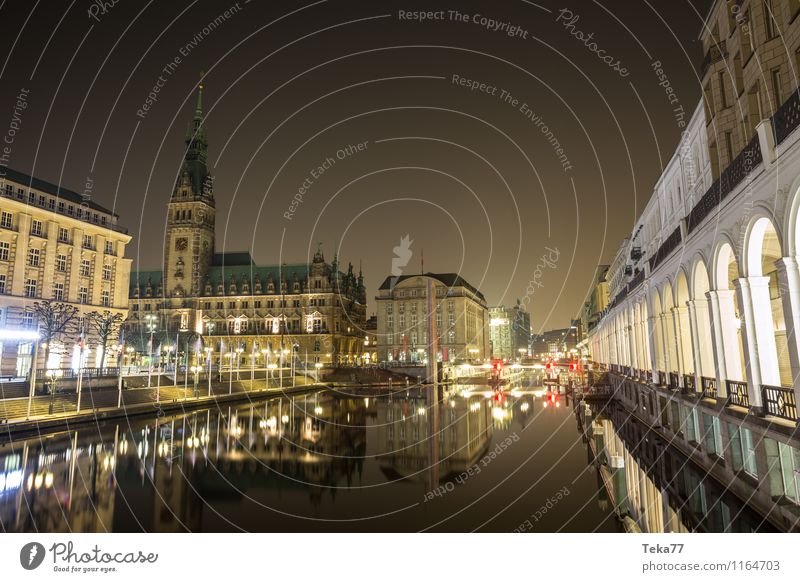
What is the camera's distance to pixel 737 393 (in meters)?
15.6

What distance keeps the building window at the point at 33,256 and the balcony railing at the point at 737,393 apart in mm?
64882

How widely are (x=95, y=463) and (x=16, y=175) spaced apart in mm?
48688

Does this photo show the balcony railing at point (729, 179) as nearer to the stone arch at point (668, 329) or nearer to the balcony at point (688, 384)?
the balcony at point (688, 384)

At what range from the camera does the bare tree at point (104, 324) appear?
4945 centimetres

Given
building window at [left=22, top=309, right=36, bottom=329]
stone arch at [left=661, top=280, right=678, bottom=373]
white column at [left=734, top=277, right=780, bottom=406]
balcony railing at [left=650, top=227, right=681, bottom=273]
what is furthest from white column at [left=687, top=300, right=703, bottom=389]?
building window at [left=22, top=309, right=36, bottom=329]

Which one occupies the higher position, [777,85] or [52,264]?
[52,264]

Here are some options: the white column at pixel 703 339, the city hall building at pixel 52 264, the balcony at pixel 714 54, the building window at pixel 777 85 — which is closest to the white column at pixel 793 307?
the building window at pixel 777 85

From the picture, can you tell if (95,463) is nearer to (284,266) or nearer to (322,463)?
(322,463)

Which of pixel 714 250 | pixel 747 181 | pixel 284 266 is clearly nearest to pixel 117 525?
pixel 747 181

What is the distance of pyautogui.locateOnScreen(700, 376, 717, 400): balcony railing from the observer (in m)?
17.8

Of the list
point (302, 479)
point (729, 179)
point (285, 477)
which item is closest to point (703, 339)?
point (729, 179)

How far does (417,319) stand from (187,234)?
64.6 metres

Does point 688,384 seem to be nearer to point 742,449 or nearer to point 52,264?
point 742,449

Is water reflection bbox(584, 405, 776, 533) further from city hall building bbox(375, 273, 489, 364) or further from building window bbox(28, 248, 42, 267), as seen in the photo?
city hall building bbox(375, 273, 489, 364)
